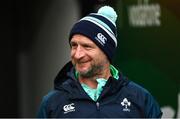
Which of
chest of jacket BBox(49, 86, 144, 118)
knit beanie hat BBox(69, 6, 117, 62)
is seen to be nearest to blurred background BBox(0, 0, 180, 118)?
knit beanie hat BBox(69, 6, 117, 62)

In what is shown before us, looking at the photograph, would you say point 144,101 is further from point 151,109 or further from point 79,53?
point 79,53

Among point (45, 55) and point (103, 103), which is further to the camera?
point (45, 55)

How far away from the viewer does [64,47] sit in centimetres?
873

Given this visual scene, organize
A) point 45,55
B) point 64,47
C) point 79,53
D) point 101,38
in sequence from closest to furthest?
point 79,53
point 101,38
point 64,47
point 45,55

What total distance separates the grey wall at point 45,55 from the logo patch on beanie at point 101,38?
416cm

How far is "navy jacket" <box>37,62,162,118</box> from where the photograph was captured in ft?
13.4

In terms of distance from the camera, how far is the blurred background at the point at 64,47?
703 centimetres

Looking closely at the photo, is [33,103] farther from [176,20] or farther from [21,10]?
[176,20]

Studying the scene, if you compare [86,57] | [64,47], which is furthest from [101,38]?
[64,47]

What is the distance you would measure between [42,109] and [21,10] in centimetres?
541

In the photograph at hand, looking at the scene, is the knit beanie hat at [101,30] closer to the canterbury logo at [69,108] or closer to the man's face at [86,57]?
the man's face at [86,57]

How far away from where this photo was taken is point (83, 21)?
14.3 feet

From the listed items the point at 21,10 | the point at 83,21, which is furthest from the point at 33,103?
the point at 83,21

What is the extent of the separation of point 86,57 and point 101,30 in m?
0.31
